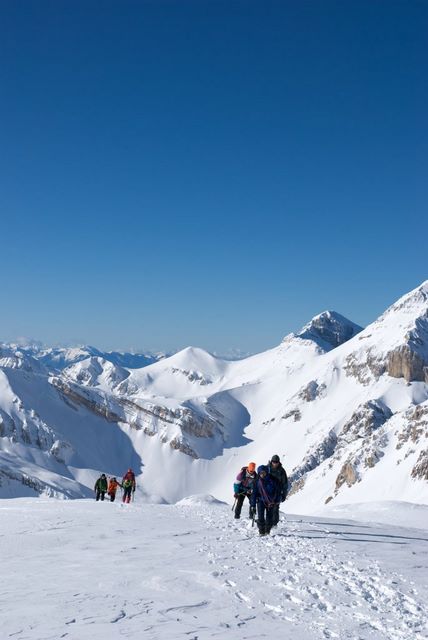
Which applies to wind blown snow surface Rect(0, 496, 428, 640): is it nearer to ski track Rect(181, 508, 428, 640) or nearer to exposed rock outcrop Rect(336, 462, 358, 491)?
ski track Rect(181, 508, 428, 640)

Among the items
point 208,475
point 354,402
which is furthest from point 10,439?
point 354,402

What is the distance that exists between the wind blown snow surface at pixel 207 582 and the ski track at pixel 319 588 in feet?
0.08

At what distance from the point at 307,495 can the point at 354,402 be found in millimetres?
59936

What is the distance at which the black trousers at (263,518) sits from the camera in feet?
59.5

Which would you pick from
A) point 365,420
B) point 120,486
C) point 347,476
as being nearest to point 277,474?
point 120,486

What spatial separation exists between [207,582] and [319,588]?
2319 mm

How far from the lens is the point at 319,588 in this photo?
1202cm

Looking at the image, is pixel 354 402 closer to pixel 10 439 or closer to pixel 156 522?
pixel 10 439

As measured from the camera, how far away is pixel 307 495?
144750 millimetres

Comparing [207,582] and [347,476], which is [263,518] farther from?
[347,476]

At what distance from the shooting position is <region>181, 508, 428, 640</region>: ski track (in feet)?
32.9

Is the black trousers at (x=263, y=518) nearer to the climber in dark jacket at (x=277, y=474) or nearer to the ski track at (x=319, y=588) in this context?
the climber in dark jacket at (x=277, y=474)

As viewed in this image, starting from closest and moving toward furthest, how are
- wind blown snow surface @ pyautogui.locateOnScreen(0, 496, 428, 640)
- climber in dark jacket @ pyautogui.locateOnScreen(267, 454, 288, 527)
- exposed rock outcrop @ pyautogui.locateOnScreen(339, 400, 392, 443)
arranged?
wind blown snow surface @ pyautogui.locateOnScreen(0, 496, 428, 640), climber in dark jacket @ pyautogui.locateOnScreen(267, 454, 288, 527), exposed rock outcrop @ pyautogui.locateOnScreen(339, 400, 392, 443)

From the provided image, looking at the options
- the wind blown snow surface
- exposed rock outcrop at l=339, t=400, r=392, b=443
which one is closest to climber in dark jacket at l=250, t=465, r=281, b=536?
the wind blown snow surface
